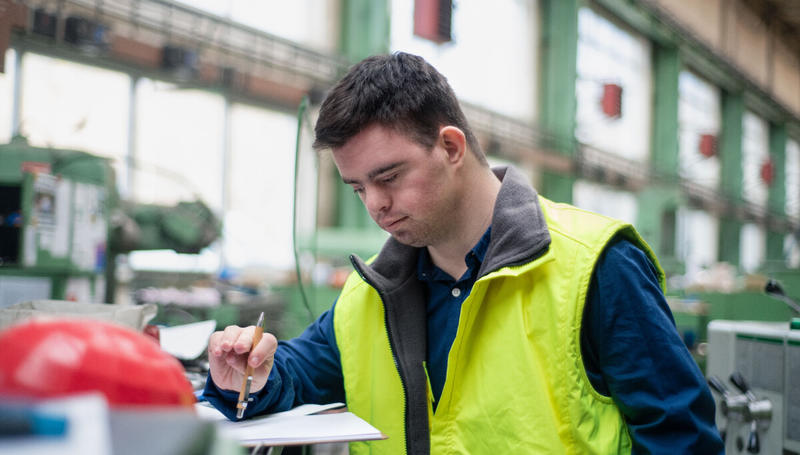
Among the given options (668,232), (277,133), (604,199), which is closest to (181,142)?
(277,133)

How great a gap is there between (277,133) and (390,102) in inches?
166

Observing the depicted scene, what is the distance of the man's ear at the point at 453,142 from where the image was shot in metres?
1.13

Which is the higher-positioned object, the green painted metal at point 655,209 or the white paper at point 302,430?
the green painted metal at point 655,209

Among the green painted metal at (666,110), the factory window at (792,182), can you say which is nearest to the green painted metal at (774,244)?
the factory window at (792,182)

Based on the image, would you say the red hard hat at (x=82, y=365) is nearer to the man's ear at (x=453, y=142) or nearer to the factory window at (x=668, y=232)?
the man's ear at (x=453, y=142)

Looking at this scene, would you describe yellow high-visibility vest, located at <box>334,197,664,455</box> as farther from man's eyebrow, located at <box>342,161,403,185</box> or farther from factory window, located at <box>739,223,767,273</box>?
factory window, located at <box>739,223,767,273</box>

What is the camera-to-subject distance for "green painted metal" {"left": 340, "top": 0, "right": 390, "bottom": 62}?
17.1 feet

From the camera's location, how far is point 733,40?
10586mm

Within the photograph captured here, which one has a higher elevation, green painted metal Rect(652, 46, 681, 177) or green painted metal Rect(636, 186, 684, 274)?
green painted metal Rect(652, 46, 681, 177)

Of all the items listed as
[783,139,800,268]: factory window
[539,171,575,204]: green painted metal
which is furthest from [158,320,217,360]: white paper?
[783,139,800,268]: factory window

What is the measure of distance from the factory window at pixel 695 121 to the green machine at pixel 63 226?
8747mm

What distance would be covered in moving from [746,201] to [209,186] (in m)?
10.4

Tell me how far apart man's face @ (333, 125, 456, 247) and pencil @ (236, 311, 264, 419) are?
289 mm

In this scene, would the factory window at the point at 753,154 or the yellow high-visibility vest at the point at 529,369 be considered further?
the factory window at the point at 753,154
